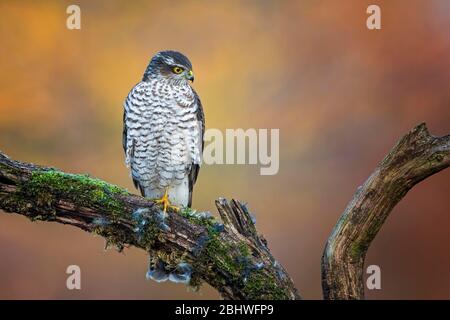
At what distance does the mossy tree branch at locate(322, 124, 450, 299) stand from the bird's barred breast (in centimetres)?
155

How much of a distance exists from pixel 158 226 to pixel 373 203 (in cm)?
128

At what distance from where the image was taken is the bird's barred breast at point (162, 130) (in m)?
4.39

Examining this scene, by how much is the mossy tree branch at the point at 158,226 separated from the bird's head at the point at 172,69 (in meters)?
1.45

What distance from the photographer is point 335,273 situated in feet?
11.3

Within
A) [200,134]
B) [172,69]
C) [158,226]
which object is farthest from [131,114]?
[158,226]

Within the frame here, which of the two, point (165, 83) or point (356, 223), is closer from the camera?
point (356, 223)

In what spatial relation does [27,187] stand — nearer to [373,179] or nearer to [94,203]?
[94,203]

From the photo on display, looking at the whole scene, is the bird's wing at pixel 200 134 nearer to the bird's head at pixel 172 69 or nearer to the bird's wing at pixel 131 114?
the bird's head at pixel 172 69

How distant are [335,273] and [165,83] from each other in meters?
2.04

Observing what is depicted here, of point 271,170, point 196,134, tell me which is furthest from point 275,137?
point 196,134

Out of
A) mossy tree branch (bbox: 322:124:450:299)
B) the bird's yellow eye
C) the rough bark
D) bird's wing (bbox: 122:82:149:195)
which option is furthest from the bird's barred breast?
mossy tree branch (bbox: 322:124:450:299)

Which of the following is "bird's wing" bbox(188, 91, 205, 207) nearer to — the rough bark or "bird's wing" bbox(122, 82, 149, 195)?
"bird's wing" bbox(122, 82, 149, 195)

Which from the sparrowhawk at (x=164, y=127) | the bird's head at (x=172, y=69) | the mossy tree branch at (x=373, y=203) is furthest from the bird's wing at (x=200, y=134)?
the mossy tree branch at (x=373, y=203)

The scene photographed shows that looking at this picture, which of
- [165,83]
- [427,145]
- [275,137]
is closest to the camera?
[427,145]
